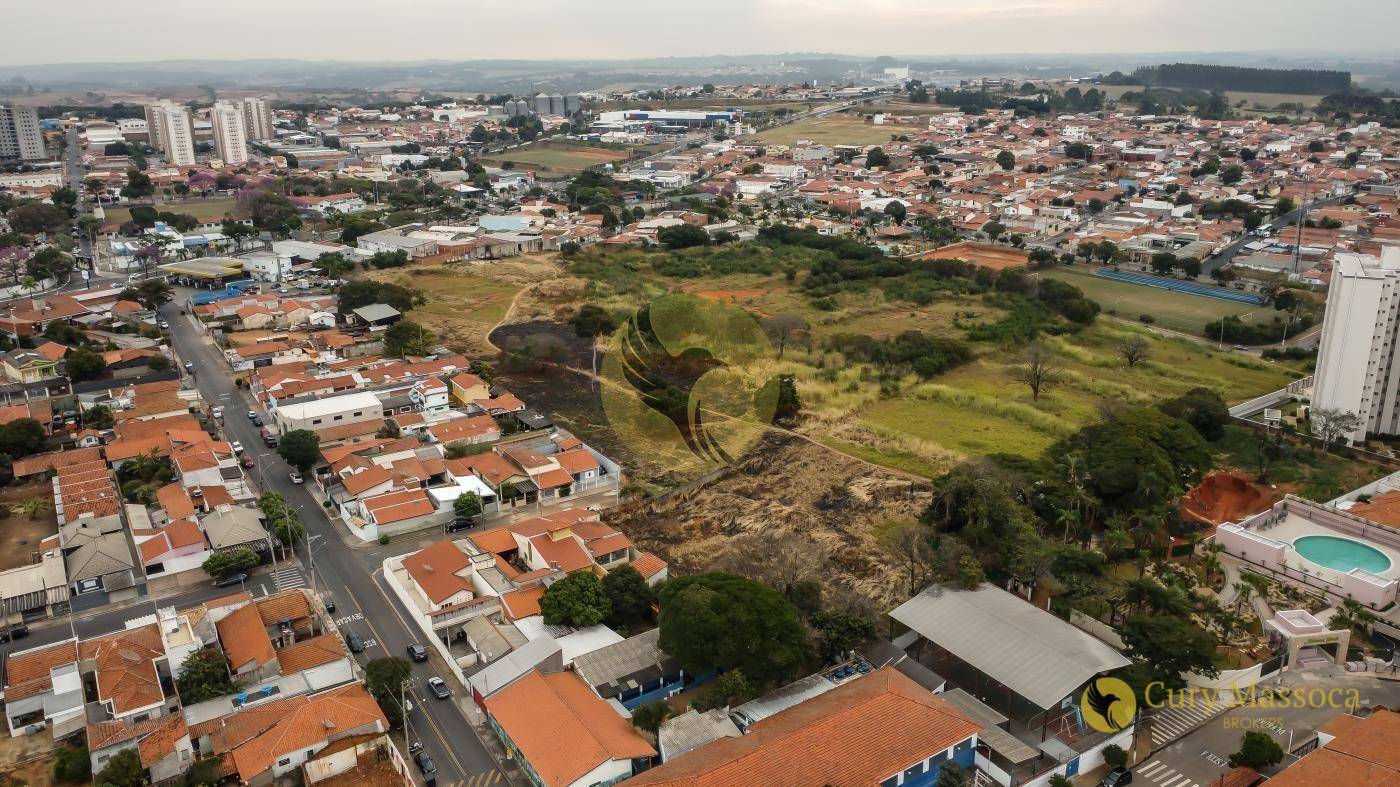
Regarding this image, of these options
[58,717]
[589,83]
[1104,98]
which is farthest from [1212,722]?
[589,83]

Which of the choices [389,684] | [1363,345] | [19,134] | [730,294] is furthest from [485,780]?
[19,134]

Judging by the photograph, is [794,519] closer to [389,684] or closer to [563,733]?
[563,733]

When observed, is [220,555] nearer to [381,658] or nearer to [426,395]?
[381,658]

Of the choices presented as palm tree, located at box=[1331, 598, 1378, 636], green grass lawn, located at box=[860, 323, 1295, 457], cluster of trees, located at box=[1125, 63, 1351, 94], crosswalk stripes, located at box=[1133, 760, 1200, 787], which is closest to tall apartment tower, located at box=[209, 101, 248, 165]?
green grass lawn, located at box=[860, 323, 1295, 457]

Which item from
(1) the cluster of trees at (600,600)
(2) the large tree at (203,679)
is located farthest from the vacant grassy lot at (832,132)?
(2) the large tree at (203,679)

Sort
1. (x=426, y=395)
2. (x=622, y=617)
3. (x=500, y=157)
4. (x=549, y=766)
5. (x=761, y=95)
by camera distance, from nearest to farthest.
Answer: (x=549, y=766) → (x=622, y=617) → (x=426, y=395) → (x=500, y=157) → (x=761, y=95)

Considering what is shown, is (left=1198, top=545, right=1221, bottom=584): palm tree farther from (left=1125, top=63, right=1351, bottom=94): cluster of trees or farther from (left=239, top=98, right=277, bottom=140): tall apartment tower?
(left=1125, top=63, right=1351, bottom=94): cluster of trees
